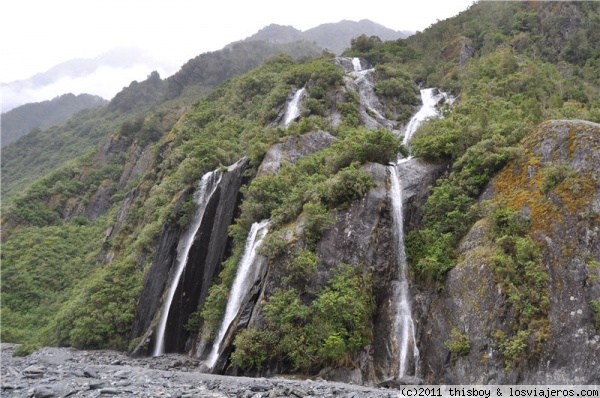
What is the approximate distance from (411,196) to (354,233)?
309cm

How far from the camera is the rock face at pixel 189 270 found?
66.3 feet

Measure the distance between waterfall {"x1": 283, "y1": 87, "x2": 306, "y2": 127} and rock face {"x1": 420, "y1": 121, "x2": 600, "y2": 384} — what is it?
1814cm

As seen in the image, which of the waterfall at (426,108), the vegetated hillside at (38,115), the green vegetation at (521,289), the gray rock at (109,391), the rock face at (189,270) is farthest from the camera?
the vegetated hillside at (38,115)

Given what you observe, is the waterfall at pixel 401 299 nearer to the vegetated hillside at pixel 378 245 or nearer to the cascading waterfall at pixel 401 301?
the cascading waterfall at pixel 401 301

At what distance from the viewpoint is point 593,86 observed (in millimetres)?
27391

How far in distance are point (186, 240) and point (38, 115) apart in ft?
450

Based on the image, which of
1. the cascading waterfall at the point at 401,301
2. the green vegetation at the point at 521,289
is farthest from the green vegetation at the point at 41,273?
the green vegetation at the point at 521,289

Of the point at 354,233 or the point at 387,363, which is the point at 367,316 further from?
the point at 354,233

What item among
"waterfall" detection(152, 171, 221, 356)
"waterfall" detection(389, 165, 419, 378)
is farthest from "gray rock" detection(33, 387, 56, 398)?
"waterfall" detection(152, 171, 221, 356)

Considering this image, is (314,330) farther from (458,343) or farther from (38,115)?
(38,115)

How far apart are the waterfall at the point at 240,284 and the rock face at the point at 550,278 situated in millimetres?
7207

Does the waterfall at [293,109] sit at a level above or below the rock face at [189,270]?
above

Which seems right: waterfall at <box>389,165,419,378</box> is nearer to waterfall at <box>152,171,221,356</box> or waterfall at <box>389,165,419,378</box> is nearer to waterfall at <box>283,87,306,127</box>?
waterfall at <box>152,171,221,356</box>

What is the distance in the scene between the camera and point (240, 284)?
A: 17188mm
